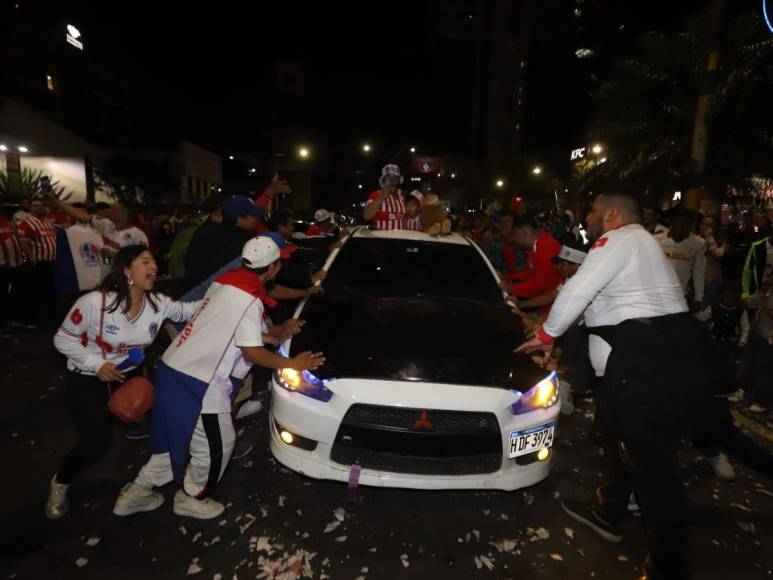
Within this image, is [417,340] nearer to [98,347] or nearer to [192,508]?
[192,508]

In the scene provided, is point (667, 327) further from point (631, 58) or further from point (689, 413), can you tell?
point (631, 58)

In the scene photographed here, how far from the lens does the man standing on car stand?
2.44 m

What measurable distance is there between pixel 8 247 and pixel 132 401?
662cm

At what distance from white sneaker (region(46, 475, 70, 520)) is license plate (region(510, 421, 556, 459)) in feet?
8.99

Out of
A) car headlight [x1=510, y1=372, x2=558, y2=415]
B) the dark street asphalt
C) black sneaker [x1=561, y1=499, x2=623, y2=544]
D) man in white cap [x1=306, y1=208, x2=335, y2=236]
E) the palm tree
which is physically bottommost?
the dark street asphalt

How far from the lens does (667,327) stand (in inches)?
96.9

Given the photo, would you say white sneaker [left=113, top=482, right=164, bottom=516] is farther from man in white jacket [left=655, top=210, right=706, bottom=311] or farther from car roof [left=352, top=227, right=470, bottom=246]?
man in white jacket [left=655, top=210, right=706, bottom=311]

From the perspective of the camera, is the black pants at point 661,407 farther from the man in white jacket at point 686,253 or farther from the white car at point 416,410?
the man in white jacket at point 686,253

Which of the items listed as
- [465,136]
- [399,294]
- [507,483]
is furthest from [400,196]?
[465,136]

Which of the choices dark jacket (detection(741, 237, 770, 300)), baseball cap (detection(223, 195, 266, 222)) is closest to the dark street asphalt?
baseball cap (detection(223, 195, 266, 222))

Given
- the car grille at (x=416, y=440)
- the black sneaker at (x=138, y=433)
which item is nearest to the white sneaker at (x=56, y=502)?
the black sneaker at (x=138, y=433)

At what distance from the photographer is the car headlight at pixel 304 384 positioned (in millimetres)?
2916

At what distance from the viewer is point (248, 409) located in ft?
14.9

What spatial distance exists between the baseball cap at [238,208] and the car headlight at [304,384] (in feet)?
6.45
